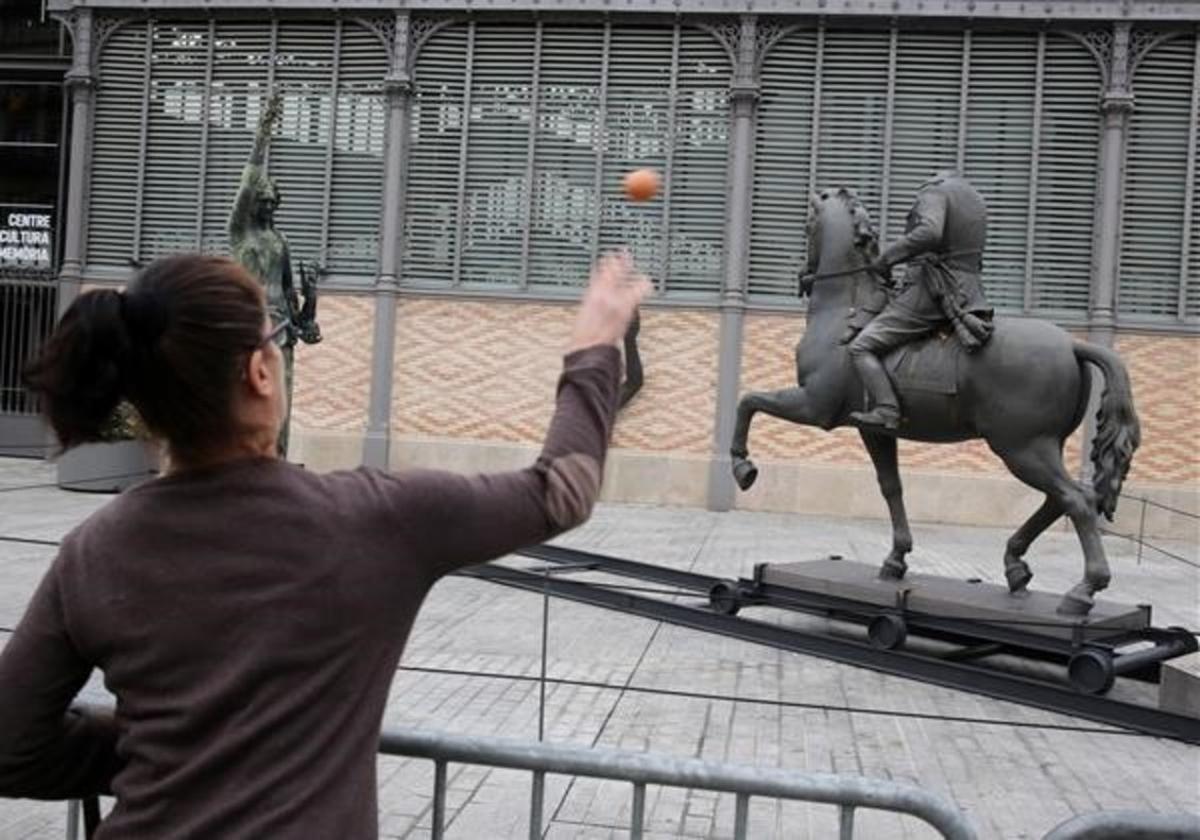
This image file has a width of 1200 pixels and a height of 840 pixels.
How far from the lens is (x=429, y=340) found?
18297mm

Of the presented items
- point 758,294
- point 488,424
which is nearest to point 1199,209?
point 758,294

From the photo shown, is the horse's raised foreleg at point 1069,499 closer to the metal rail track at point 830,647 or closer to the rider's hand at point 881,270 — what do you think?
the metal rail track at point 830,647

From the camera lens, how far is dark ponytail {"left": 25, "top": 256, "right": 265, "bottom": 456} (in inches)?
60.8

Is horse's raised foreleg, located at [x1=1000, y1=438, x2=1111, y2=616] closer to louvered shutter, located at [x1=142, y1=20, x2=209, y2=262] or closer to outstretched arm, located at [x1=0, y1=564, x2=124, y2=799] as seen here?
outstretched arm, located at [x1=0, y1=564, x2=124, y2=799]

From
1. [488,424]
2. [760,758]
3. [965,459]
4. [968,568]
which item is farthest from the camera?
[488,424]

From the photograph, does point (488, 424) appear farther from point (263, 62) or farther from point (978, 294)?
point (978, 294)

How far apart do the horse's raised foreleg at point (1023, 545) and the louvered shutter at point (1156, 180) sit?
1003cm

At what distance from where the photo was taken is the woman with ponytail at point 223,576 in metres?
1.57

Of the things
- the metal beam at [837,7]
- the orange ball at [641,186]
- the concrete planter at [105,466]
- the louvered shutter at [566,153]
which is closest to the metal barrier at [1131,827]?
the orange ball at [641,186]

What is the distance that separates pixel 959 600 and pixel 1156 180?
38.6 feet

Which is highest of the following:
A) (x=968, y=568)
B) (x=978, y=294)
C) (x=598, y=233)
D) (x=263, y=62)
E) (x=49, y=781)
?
(x=263, y=62)

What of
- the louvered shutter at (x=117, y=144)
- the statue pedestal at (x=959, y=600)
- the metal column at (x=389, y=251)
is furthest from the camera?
the louvered shutter at (x=117, y=144)

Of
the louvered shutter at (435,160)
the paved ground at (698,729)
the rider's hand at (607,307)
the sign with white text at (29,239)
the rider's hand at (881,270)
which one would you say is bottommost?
the paved ground at (698,729)

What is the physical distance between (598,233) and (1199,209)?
876 cm
